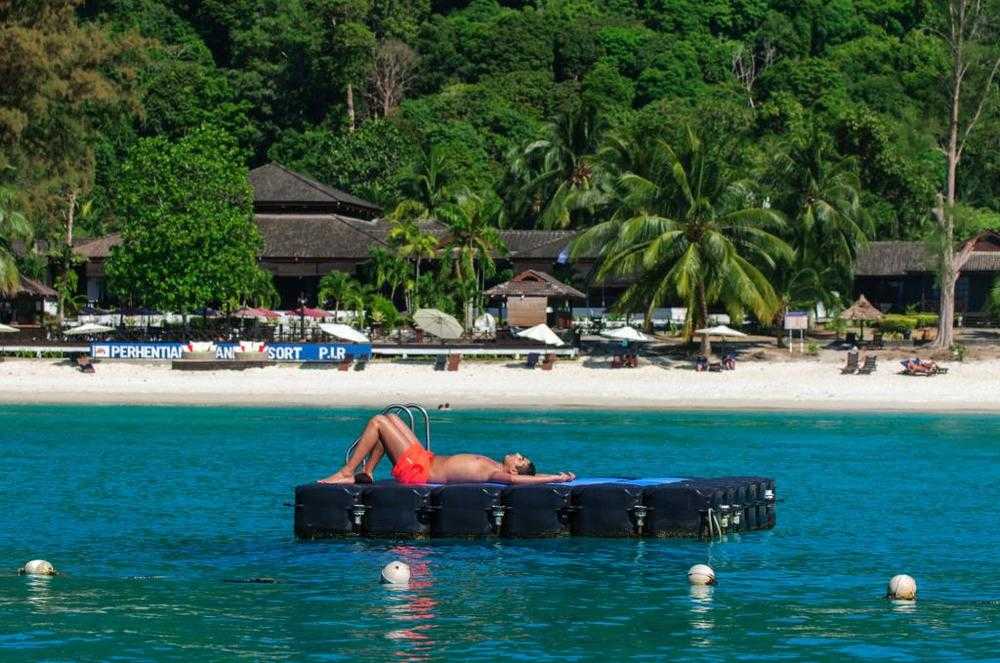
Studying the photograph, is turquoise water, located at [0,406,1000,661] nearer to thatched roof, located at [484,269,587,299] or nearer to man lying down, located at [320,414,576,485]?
man lying down, located at [320,414,576,485]

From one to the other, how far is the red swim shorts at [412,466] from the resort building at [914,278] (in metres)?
50.7

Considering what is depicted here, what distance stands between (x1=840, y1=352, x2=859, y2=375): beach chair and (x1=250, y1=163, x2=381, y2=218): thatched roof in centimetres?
2953

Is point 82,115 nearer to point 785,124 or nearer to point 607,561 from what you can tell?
point 785,124

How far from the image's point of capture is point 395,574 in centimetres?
2378

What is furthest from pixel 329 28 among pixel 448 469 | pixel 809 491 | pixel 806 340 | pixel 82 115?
pixel 448 469

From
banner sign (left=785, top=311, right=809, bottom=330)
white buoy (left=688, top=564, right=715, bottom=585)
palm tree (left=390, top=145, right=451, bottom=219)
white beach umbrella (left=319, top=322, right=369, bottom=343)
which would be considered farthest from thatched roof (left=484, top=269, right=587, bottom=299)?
white buoy (left=688, top=564, right=715, bottom=585)

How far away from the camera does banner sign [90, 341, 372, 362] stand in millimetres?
58188

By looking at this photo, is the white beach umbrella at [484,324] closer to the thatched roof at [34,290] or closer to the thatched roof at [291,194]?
the thatched roof at [291,194]

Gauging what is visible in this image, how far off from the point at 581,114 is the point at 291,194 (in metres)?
15.7

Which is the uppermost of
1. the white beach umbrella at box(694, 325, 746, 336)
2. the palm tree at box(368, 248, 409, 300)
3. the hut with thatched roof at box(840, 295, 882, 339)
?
the palm tree at box(368, 248, 409, 300)

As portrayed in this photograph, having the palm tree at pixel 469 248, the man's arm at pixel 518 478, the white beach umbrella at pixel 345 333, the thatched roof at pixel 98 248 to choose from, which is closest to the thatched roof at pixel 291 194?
the thatched roof at pixel 98 248

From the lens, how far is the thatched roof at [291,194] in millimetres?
78750

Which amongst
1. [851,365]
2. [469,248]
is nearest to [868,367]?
[851,365]

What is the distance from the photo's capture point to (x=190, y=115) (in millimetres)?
107562
